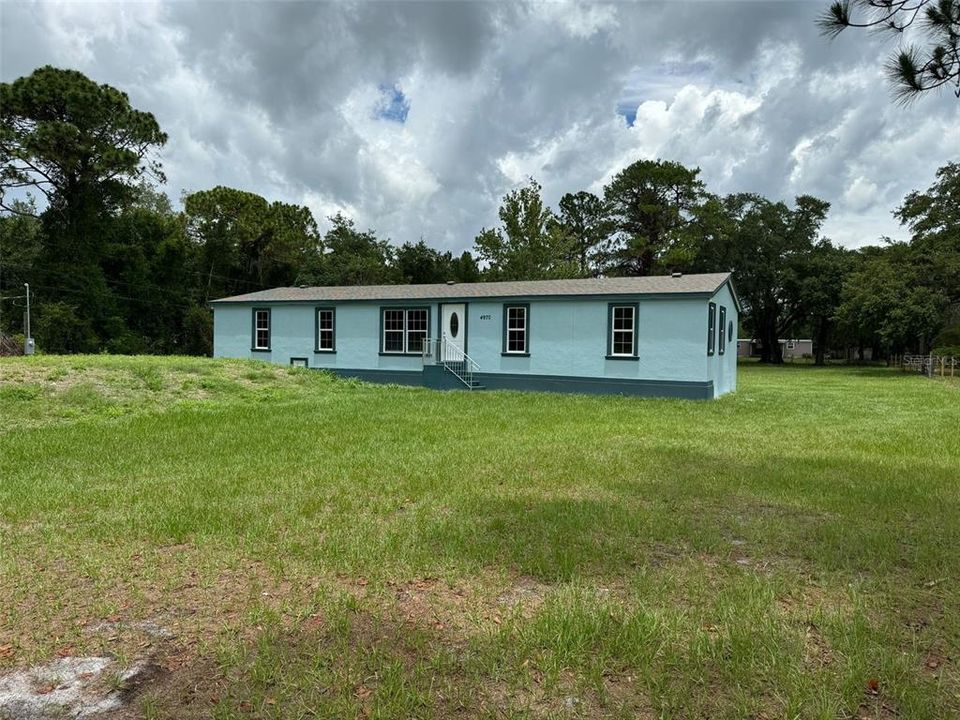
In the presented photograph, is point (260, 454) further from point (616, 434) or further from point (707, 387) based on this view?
point (707, 387)

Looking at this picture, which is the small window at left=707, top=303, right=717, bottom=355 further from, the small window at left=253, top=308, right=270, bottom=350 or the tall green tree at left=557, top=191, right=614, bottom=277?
the tall green tree at left=557, top=191, right=614, bottom=277

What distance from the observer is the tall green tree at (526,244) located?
35.8 m

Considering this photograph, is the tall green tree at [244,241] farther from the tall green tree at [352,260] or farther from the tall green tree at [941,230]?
the tall green tree at [941,230]

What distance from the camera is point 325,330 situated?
20516 mm

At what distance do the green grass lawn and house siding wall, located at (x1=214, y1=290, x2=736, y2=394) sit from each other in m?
7.46

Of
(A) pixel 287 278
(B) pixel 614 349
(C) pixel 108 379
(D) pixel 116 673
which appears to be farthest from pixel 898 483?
(A) pixel 287 278

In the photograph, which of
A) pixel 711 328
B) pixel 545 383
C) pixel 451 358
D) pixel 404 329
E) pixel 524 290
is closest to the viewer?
pixel 711 328

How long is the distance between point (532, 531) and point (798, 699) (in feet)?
7.39

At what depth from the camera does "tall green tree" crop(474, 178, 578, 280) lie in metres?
35.8

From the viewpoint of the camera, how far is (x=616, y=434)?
31.1 feet

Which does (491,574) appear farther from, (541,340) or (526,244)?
(526,244)

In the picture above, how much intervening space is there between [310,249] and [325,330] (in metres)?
23.1

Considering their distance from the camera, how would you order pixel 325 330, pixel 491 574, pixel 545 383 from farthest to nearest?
pixel 325 330 < pixel 545 383 < pixel 491 574

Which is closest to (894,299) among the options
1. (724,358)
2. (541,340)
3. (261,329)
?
(724,358)
